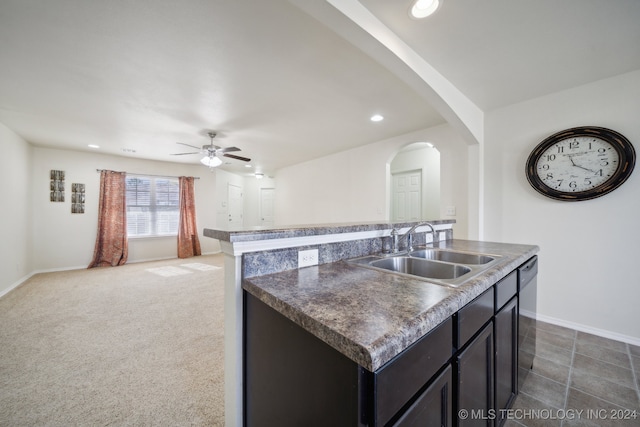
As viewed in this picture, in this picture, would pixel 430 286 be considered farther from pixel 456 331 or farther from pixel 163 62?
pixel 163 62

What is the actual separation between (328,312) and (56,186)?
6.45 meters

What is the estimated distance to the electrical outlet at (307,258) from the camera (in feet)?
3.85

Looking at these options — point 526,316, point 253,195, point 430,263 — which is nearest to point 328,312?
point 430,263

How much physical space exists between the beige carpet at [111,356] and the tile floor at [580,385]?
1.91 metres

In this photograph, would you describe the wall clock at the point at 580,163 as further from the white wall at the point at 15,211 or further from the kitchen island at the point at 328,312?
the white wall at the point at 15,211

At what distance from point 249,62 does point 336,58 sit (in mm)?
726

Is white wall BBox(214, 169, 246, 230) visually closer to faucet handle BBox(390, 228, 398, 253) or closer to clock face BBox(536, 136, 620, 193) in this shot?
faucet handle BBox(390, 228, 398, 253)

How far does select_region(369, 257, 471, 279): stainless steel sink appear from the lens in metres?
1.34

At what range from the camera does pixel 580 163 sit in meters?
2.30

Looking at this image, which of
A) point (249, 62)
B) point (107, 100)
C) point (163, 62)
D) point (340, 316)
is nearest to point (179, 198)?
point (107, 100)

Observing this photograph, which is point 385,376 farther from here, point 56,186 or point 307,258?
point 56,186

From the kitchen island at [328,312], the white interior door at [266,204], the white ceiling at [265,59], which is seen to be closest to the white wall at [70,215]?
the white ceiling at [265,59]

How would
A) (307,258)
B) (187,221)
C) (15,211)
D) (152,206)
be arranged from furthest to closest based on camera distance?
→ 1. (187,221)
2. (152,206)
3. (15,211)
4. (307,258)

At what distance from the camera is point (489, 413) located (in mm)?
1116
